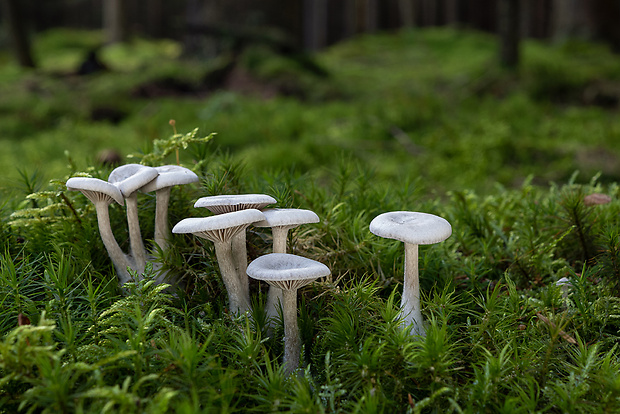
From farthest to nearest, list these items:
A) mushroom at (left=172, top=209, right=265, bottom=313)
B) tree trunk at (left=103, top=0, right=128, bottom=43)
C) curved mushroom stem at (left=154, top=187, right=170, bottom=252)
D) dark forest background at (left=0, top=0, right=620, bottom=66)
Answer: tree trunk at (left=103, top=0, right=128, bottom=43) < dark forest background at (left=0, top=0, right=620, bottom=66) < curved mushroom stem at (left=154, top=187, right=170, bottom=252) < mushroom at (left=172, top=209, right=265, bottom=313)

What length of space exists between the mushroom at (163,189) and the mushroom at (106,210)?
0.51ft

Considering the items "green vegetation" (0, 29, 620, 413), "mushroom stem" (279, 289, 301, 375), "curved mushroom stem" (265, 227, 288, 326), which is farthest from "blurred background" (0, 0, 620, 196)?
"mushroom stem" (279, 289, 301, 375)

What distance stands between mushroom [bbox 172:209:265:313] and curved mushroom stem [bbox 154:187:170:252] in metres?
0.39

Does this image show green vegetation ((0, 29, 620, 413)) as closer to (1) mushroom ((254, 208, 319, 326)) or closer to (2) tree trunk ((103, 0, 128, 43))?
(1) mushroom ((254, 208, 319, 326))

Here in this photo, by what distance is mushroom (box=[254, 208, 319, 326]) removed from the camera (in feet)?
5.85

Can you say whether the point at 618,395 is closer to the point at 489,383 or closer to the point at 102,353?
the point at 489,383

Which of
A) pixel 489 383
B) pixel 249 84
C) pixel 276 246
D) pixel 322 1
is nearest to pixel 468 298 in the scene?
pixel 489 383

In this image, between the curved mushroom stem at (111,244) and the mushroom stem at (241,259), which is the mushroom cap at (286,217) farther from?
the curved mushroom stem at (111,244)

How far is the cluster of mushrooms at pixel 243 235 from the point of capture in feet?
5.50

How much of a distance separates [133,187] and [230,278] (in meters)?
0.56

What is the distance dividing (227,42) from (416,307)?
10.3 metres

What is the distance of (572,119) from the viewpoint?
25.1ft

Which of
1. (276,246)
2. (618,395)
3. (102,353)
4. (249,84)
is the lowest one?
(618,395)

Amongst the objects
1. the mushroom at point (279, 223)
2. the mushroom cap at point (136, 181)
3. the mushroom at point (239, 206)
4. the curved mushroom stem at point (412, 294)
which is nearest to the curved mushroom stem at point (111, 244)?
the mushroom cap at point (136, 181)
